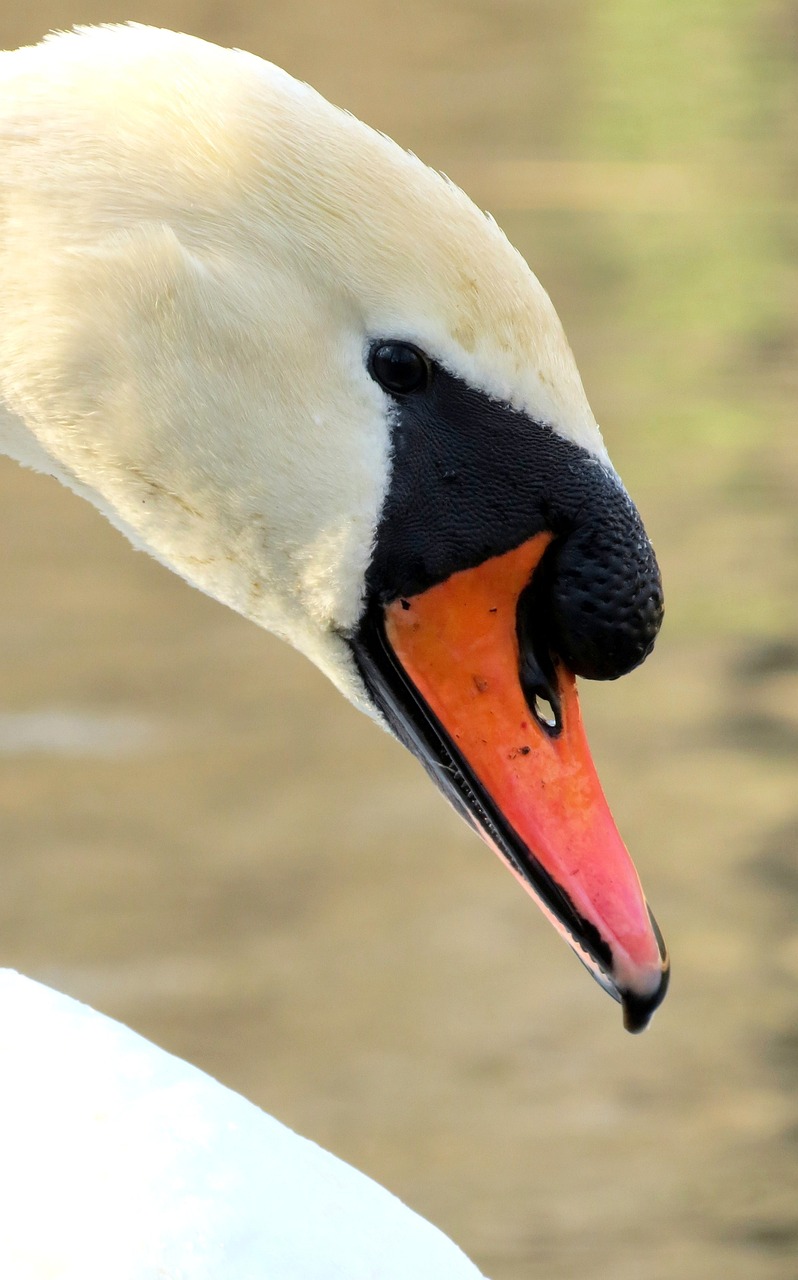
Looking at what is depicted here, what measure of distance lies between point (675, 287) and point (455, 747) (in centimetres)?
603

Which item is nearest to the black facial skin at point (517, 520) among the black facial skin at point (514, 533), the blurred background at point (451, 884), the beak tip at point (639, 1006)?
the black facial skin at point (514, 533)

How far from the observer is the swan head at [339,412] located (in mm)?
1477

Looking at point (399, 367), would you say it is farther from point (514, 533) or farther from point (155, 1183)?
point (155, 1183)

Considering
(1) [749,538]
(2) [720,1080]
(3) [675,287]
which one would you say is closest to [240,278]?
(2) [720,1080]

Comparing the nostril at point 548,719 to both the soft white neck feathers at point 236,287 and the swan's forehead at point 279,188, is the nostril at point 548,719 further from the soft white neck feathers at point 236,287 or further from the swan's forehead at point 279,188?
→ the swan's forehead at point 279,188

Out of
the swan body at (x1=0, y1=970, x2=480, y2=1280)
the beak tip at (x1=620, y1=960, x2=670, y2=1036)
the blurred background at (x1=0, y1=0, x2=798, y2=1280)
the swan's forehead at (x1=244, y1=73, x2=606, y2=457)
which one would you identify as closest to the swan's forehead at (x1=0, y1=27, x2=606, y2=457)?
the swan's forehead at (x1=244, y1=73, x2=606, y2=457)

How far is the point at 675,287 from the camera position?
7359 millimetres

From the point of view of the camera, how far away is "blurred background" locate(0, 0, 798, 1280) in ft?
9.95

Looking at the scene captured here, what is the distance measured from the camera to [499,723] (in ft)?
5.25

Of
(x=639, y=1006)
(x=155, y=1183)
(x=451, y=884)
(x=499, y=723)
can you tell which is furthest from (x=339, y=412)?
(x=451, y=884)

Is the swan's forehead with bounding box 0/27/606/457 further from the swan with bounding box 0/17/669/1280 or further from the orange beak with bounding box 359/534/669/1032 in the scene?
the orange beak with bounding box 359/534/669/1032

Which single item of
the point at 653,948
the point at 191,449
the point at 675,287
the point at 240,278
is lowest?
the point at 675,287

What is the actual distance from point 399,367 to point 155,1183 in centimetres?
Result: 69

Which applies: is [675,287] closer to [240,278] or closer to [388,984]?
[388,984]
